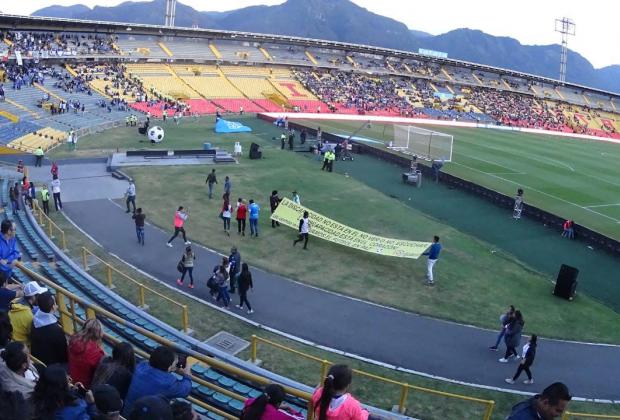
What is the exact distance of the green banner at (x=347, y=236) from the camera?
17641 mm

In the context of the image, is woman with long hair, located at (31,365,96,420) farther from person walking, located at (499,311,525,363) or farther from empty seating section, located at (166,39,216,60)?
empty seating section, located at (166,39,216,60)

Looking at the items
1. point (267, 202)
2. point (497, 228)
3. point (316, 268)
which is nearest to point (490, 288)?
point (316, 268)

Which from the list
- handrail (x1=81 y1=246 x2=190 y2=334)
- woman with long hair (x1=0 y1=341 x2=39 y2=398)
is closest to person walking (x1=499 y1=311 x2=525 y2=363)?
handrail (x1=81 y1=246 x2=190 y2=334)

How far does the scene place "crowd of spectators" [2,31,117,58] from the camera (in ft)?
181

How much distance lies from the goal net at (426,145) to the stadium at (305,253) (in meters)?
0.16

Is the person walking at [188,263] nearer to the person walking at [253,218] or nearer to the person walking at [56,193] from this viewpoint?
the person walking at [253,218]

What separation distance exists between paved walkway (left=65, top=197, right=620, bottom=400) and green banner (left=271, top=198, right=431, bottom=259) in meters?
3.58

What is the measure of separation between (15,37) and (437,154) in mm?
48503

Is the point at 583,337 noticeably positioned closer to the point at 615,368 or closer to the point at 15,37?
the point at 615,368

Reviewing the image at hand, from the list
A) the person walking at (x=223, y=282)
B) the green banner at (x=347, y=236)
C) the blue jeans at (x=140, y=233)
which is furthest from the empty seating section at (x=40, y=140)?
the person walking at (x=223, y=282)

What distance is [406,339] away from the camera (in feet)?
41.9

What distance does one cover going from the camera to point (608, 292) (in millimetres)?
16953

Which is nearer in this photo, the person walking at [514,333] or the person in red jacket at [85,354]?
the person in red jacket at [85,354]

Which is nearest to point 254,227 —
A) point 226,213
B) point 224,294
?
point 226,213
